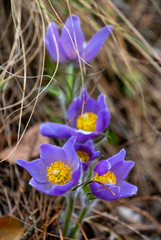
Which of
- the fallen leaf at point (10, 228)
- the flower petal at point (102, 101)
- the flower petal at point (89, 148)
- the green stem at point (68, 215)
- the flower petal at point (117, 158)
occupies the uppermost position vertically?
the flower petal at point (102, 101)

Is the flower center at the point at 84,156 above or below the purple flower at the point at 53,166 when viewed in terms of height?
below

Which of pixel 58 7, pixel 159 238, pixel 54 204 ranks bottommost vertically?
pixel 159 238

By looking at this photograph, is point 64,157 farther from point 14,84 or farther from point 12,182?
point 14,84

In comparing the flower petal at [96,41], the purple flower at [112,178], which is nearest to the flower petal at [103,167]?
the purple flower at [112,178]

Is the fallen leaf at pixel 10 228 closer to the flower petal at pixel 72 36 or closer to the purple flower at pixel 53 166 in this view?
the purple flower at pixel 53 166

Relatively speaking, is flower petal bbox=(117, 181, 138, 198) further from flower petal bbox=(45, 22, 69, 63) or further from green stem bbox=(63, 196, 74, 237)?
flower petal bbox=(45, 22, 69, 63)

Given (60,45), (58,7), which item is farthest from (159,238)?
(58,7)

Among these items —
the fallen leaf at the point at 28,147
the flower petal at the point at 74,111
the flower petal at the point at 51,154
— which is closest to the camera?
the flower petal at the point at 51,154
